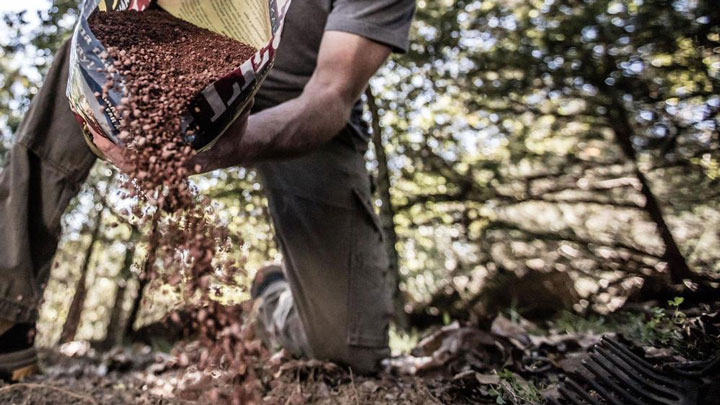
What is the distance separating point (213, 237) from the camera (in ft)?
4.02

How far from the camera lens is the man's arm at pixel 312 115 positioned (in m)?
1.41

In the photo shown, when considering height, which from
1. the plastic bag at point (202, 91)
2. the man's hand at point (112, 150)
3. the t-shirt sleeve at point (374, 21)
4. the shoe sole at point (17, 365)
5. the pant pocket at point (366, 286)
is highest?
the t-shirt sleeve at point (374, 21)

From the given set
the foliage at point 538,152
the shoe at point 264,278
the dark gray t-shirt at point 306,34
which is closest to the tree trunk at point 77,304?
the foliage at point 538,152

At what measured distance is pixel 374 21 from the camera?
6.87 ft

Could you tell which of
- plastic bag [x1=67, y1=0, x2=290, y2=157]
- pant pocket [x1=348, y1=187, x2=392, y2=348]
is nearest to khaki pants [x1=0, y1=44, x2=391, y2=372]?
pant pocket [x1=348, y1=187, x2=392, y2=348]

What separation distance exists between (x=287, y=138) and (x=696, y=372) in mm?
1223

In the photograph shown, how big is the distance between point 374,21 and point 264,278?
63.5 inches

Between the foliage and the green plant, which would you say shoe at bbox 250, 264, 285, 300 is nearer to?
the foliage

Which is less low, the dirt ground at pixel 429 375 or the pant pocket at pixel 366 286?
the pant pocket at pixel 366 286

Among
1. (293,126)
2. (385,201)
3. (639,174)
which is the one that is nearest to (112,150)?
(293,126)

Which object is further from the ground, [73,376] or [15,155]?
[15,155]

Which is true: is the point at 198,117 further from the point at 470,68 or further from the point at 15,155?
the point at 470,68

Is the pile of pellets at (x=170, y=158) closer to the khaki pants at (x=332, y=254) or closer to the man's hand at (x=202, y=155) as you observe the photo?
the man's hand at (x=202, y=155)

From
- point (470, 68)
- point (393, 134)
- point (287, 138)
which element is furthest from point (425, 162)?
point (287, 138)
